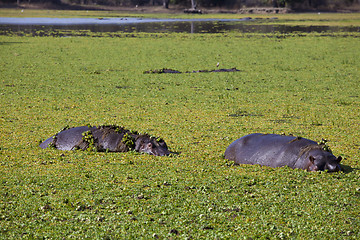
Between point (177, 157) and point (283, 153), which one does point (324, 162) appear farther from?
point (177, 157)

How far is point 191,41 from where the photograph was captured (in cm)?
2973

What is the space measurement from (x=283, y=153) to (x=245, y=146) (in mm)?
562

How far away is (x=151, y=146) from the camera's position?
7113 mm

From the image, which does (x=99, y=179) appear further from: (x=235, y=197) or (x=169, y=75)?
(x=169, y=75)

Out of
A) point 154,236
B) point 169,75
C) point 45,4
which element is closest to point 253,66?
point 169,75

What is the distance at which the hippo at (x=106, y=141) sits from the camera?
7156 mm

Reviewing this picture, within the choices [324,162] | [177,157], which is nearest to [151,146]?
[177,157]

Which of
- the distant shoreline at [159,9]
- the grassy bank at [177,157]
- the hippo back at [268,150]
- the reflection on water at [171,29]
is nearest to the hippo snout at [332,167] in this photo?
the grassy bank at [177,157]

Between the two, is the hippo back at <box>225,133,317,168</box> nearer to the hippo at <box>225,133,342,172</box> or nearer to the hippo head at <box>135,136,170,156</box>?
the hippo at <box>225,133,342,172</box>

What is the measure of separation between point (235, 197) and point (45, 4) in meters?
76.8

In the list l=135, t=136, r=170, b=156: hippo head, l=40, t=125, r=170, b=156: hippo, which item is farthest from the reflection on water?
l=135, t=136, r=170, b=156: hippo head

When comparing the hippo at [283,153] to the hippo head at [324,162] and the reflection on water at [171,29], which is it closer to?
the hippo head at [324,162]

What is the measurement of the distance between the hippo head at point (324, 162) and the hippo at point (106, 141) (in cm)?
198

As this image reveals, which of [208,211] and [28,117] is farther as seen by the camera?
[28,117]
